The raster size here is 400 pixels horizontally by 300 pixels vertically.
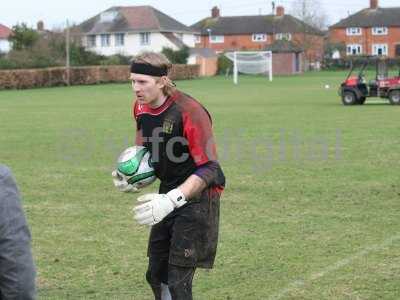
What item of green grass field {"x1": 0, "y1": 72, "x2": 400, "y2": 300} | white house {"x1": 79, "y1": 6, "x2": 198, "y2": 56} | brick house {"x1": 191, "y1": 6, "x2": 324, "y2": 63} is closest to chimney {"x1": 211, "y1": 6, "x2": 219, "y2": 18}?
brick house {"x1": 191, "y1": 6, "x2": 324, "y2": 63}

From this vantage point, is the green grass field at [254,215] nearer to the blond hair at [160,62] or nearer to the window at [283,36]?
the blond hair at [160,62]

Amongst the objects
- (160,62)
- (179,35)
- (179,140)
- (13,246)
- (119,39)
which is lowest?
(13,246)

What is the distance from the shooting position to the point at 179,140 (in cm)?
483

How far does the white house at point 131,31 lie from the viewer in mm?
99562

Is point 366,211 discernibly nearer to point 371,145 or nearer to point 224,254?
point 224,254

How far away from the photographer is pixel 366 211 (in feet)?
32.2

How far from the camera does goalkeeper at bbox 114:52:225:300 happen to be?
4750 mm

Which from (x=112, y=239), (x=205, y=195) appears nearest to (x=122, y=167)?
(x=205, y=195)

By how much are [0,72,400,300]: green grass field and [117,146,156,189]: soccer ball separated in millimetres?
1681

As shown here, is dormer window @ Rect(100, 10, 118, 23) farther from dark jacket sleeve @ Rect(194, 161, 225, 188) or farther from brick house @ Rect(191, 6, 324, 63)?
dark jacket sleeve @ Rect(194, 161, 225, 188)

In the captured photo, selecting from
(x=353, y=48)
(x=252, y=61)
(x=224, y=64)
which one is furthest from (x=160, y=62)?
(x=353, y=48)

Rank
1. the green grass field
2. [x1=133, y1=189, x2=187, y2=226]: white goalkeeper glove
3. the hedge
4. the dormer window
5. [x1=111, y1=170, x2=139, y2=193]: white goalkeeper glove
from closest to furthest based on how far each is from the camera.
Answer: [x1=133, y1=189, x2=187, y2=226]: white goalkeeper glove, [x1=111, y1=170, x2=139, y2=193]: white goalkeeper glove, the green grass field, the hedge, the dormer window

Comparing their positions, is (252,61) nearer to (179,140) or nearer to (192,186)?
(179,140)

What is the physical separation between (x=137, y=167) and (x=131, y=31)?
96.7m
